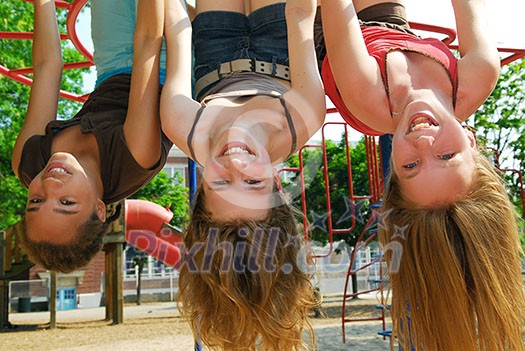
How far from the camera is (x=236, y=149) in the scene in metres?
2.16

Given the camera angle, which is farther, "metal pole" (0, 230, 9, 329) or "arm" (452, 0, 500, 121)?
"metal pole" (0, 230, 9, 329)

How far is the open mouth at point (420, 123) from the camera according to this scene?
6.78ft

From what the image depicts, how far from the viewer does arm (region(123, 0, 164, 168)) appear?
8.48ft

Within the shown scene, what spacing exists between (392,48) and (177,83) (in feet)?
3.19

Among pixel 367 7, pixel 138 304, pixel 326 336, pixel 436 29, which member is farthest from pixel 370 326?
pixel 138 304

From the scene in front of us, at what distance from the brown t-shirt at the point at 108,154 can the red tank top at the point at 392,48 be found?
92 centimetres

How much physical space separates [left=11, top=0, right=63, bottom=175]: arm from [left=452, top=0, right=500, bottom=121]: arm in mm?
2125

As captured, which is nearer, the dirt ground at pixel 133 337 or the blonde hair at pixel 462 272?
the blonde hair at pixel 462 272

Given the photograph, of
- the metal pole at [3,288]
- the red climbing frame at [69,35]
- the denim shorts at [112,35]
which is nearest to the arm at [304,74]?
the denim shorts at [112,35]

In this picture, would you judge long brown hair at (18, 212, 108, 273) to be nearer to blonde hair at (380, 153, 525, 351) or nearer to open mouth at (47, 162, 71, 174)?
open mouth at (47, 162, 71, 174)

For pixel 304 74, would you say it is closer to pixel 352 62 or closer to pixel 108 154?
pixel 352 62

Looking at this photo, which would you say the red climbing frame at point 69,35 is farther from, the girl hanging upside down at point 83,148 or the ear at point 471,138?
the ear at point 471,138

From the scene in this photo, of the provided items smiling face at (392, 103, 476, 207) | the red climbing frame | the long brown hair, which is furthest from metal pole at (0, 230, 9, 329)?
smiling face at (392, 103, 476, 207)

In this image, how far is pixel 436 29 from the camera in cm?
442
